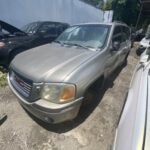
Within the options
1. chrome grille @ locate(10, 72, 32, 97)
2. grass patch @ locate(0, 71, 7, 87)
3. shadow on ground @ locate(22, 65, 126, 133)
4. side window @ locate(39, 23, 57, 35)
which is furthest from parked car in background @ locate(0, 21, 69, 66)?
shadow on ground @ locate(22, 65, 126, 133)

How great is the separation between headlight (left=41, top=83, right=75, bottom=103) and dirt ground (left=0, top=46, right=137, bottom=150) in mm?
774

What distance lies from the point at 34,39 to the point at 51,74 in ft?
12.2

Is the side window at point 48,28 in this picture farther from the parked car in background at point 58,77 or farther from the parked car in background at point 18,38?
the parked car in background at point 58,77

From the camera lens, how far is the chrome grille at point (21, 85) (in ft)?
7.38

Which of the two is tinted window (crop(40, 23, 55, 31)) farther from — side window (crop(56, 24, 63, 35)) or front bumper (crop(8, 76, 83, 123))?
front bumper (crop(8, 76, 83, 123))

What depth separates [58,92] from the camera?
207 cm

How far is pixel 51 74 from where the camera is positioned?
2160 millimetres

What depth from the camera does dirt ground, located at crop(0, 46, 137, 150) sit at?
7.60ft

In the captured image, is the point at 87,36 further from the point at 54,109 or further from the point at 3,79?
the point at 3,79

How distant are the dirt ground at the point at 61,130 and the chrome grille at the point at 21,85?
68 centimetres

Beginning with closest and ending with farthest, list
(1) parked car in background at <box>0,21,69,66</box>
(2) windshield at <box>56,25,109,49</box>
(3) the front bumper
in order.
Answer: (3) the front bumper, (2) windshield at <box>56,25,109,49</box>, (1) parked car in background at <box>0,21,69,66</box>

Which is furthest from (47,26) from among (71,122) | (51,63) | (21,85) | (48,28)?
(71,122)

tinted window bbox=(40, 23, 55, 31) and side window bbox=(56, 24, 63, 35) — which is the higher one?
tinted window bbox=(40, 23, 55, 31)

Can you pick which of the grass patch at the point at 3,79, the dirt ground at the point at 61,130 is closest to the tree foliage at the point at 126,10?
the grass patch at the point at 3,79
